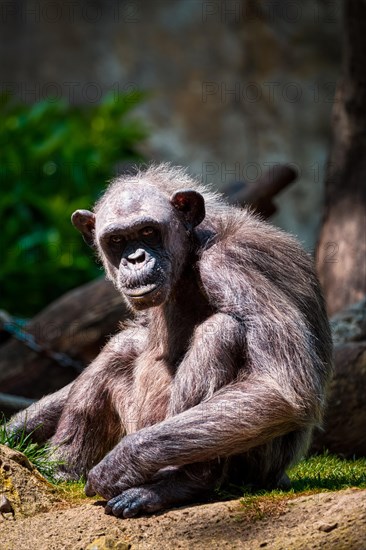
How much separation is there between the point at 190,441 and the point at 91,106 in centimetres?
1638

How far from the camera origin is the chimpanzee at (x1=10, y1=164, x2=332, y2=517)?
6.11 meters

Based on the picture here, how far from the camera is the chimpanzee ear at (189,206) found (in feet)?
22.9

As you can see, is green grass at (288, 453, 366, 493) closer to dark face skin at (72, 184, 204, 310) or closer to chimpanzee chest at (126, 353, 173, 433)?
chimpanzee chest at (126, 353, 173, 433)

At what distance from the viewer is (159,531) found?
18.7 feet

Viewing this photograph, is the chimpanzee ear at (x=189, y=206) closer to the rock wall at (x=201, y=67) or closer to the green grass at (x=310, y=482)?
the green grass at (x=310, y=482)

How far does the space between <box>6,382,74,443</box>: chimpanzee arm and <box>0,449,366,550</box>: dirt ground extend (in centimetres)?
164

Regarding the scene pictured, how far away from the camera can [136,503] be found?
5.91 m

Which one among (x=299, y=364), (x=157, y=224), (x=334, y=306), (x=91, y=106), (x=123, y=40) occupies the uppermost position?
(x=123, y=40)

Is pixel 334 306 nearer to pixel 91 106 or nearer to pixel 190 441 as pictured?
pixel 190 441

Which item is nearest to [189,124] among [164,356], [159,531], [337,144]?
[337,144]

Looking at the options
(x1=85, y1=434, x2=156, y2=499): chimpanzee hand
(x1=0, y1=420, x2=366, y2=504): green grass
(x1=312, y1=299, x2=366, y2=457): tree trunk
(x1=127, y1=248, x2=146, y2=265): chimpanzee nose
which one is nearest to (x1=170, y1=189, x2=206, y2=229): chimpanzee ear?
→ (x1=127, y1=248, x2=146, y2=265): chimpanzee nose

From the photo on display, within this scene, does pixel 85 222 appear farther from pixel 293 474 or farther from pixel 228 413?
pixel 293 474

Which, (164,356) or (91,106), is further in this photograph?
(91,106)

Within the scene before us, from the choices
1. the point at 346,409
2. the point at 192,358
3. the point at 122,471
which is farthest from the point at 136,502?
the point at 346,409
